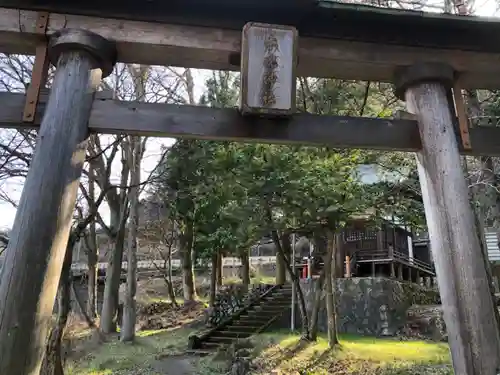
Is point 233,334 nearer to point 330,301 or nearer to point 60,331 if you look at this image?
point 330,301

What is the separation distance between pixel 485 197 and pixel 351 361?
586cm

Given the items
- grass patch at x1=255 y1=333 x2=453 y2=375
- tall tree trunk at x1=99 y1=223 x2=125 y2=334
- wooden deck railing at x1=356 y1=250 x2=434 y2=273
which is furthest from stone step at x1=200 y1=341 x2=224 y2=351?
wooden deck railing at x1=356 y1=250 x2=434 y2=273

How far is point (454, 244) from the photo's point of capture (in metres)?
3.31

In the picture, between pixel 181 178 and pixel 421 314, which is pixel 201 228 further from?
pixel 421 314

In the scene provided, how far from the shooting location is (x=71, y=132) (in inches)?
127

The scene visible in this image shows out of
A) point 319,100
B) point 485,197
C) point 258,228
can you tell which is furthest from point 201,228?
point 485,197

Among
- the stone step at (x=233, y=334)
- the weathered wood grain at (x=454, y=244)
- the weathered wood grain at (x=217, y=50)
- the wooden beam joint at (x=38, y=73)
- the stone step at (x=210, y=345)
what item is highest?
the weathered wood grain at (x=217, y=50)

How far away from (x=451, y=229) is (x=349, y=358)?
307 inches

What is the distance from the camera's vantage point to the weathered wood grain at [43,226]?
2.75 meters

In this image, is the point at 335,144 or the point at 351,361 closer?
the point at 335,144

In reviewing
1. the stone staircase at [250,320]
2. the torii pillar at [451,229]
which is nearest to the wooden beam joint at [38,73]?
the torii pillar at [451,229]

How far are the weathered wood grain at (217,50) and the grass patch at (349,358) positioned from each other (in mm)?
6564

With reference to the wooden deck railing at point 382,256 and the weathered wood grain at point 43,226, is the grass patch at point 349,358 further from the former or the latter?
the weathered wood grain at point 43,226

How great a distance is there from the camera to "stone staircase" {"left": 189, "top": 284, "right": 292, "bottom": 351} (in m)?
13.5
